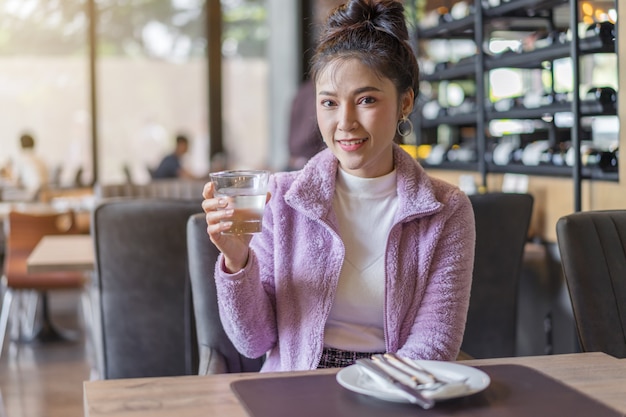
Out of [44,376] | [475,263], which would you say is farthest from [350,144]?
[44,376]

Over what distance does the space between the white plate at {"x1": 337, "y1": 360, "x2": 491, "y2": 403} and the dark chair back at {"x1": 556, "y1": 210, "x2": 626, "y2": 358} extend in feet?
2.07

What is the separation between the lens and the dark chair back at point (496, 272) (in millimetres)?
2918

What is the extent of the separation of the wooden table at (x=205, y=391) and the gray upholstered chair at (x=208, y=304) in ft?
2.44

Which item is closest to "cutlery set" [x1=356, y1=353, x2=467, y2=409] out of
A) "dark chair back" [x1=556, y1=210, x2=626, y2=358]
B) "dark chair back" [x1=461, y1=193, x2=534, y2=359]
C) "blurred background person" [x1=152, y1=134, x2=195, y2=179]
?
"dark chair back" [x1=556, y1=210, x2=626, y2=358]

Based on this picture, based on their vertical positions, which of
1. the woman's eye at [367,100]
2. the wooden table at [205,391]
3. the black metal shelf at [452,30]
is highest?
the black metal shelf at [452,30]

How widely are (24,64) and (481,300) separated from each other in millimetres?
9048

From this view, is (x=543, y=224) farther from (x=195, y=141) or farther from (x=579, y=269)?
(x=195, y=141)

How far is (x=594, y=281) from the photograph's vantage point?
6.58 feet

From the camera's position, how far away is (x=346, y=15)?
6.66 ft

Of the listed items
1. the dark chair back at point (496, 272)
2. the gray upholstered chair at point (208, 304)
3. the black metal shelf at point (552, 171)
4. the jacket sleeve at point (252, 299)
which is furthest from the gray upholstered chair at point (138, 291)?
the black metal shelf at point (552, 171)

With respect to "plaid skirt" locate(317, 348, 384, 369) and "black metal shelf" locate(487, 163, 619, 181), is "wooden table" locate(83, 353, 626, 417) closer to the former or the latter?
"plaid skirt" locate(317, 348, 384, 369)

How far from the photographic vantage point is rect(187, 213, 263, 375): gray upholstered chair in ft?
7.29

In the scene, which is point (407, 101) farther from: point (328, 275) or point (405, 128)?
point (328, 275)

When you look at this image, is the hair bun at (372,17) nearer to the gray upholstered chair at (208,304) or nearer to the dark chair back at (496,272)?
the gray upholstered chair at (208,304)
